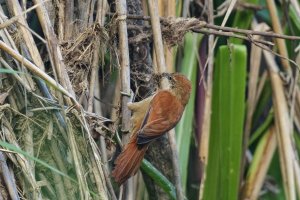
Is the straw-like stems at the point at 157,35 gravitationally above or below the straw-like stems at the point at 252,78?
above

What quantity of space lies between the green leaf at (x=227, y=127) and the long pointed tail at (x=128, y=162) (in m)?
0.59

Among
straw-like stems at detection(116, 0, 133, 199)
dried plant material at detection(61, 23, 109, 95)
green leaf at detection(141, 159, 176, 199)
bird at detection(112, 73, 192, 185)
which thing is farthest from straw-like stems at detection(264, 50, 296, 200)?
dried plant material at detection(61, 23, 109, 95)

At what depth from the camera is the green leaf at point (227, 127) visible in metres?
3.17

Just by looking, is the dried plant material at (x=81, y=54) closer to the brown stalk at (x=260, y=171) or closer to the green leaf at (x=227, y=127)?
the green leaf at (x=227, y=127)

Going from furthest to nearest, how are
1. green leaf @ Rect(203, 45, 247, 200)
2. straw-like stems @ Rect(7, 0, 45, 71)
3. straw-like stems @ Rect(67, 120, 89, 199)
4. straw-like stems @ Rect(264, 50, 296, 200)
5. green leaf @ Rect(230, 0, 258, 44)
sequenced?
green leaf @ Rect(230, 0, 258, 44) → straw-like stems @ Rect(264, 50, 296, 200) → green leaf @ Rect(203, 45, 247, 200) → straw-like stems @ Rect(7, 0, 45, 71) → straw-like stems @ Rect(67, 120, 89, 199)

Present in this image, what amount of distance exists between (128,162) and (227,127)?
72 centimetres

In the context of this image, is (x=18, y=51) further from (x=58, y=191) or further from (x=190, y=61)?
(x=190, y=61)

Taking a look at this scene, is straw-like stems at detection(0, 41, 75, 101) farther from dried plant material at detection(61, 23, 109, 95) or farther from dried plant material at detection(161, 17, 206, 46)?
dried plant material at detection(161, 17, 206, 46)

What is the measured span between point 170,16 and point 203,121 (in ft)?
2.10

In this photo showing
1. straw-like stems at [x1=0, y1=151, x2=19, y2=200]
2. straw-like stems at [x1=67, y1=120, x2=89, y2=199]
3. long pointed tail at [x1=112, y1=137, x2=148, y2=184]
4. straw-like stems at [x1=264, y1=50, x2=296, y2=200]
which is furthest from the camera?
straw-like stems at [x1=264, y1=50, x2=296, y2=200]

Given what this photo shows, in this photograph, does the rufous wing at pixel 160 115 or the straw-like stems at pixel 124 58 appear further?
the rufous wing at pixel 160 115

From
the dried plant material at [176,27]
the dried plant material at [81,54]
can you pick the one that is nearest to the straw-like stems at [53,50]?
the dried plant material at [81,54]

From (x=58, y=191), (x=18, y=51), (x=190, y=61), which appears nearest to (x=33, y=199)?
(x=58, y=191)

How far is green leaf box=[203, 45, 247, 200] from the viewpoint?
125 inches
